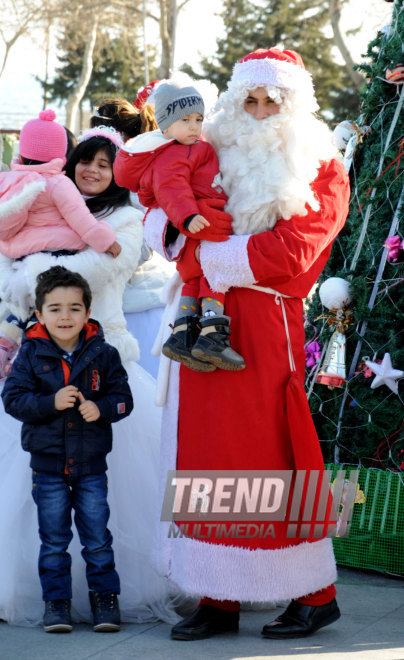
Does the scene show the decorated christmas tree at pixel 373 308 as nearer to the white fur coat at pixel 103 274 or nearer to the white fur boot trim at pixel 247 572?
the white fur coat at pixel 103 274

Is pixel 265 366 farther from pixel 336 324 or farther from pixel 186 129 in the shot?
pixel 336 324

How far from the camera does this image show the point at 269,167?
3482 millimetres

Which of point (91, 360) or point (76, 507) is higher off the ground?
point (91, 360)

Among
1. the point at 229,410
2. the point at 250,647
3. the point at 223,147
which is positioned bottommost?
the point at 250,647

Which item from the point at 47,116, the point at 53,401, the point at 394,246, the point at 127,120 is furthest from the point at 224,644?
the point at 127,120

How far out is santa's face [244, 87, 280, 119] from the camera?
3.50 metres

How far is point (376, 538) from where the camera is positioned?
466 cm

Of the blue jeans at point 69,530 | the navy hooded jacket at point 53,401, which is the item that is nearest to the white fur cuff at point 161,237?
the navy hooded jacket at point 53,401

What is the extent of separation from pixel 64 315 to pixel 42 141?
92cm

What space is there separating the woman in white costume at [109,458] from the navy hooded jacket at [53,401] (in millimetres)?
397

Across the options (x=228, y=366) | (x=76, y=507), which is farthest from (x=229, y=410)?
(x=76, y=507)

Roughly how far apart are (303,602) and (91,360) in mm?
1156

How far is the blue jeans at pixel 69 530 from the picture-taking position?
3.56 metres

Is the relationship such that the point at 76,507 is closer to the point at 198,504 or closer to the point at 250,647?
the point at 198,504
